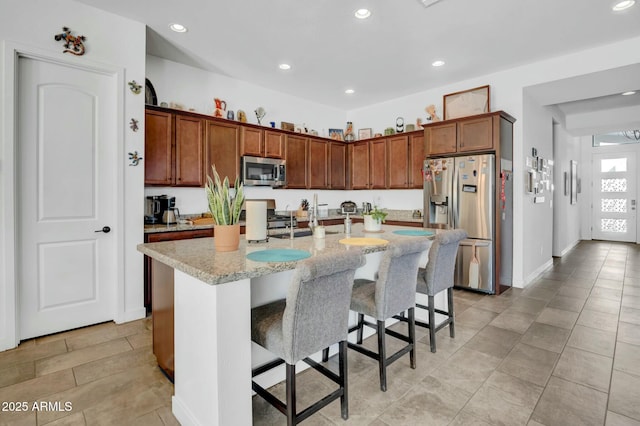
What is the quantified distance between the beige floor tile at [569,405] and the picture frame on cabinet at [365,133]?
187 inches

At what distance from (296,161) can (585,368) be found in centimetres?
425

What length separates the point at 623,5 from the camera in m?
2.82

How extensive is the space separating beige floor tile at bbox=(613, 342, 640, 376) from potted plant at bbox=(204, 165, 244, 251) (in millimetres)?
2886

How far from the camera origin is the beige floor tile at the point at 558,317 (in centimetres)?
311

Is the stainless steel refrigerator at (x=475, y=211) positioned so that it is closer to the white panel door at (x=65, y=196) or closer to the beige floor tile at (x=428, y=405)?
the beige floor tile at (x=428, y=405)

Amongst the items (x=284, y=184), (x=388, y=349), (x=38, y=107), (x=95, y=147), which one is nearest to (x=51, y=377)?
(x=95, y=147)

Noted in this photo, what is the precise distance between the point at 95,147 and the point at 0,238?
1.05m

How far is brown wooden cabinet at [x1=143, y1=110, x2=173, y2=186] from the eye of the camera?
3619mm

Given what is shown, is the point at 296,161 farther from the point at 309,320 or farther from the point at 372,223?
the point at 309,320

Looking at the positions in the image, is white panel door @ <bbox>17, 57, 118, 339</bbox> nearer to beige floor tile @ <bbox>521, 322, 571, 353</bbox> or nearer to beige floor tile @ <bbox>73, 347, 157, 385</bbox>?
beige floor tile @ <bbox>73, 347, 157, 385</bbox>

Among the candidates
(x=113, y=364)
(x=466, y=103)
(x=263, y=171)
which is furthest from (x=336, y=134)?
(x=113, y=364)

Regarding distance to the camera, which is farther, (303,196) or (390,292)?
(303,196)

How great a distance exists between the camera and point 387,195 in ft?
19.4

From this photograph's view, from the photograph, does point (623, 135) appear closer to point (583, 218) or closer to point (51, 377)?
point (583, 218)
